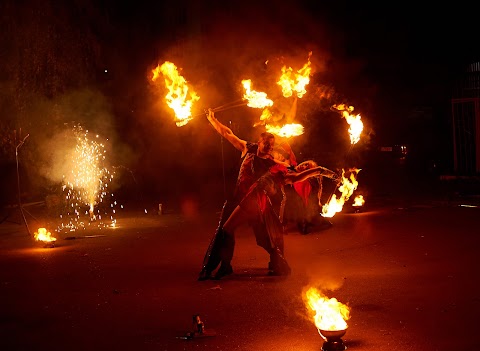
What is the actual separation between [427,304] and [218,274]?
2.96 meters

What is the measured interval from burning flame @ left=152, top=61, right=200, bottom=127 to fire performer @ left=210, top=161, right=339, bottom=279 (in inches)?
62.5

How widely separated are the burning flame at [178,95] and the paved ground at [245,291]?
90.1 inches

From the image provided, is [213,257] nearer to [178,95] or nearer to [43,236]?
[178,95]

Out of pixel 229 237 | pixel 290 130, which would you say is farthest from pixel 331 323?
pixel 290 130

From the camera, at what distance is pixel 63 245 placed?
12.8m

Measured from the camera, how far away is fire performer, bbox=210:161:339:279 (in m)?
8.74

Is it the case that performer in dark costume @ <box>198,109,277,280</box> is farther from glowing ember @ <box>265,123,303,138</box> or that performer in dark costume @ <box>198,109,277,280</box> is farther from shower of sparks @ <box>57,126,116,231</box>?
shower of sparks @ <box>57,126,116,231</box>

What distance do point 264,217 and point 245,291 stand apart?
4.24 feet

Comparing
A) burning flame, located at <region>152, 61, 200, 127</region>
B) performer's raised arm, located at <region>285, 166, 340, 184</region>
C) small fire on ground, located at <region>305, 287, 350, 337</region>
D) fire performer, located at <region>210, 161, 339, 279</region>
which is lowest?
small fire on ground, located at <region>305, 287, 350, 337</region>

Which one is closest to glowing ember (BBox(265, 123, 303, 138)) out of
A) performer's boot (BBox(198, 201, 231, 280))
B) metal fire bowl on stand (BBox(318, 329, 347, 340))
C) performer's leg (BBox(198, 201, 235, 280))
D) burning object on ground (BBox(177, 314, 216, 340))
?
performer's leg (BBox(198, 201, 235, 280))

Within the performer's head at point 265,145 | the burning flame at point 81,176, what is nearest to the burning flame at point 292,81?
the performer's head at point 265,145

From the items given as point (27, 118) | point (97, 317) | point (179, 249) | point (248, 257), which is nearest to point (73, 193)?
point (27, 118)

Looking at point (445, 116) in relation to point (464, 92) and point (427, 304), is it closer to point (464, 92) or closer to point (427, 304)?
point (464, 92)

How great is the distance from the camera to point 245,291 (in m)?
7.88
